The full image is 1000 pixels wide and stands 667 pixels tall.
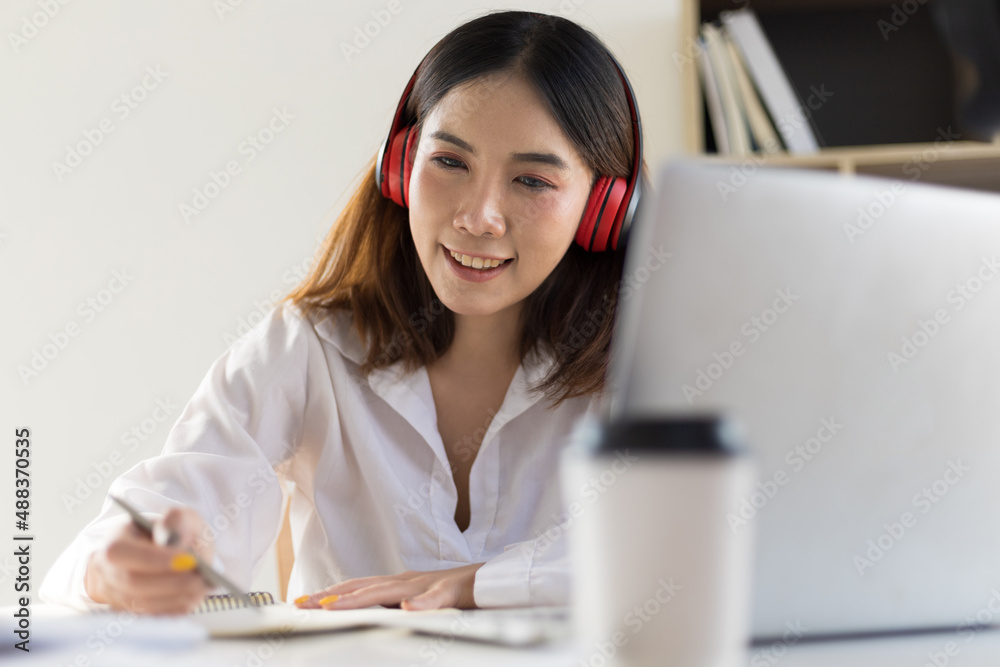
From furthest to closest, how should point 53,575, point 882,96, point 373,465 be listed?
point 882,96 < point 373,465 < point 53,575

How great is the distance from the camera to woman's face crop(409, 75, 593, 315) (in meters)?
1.09

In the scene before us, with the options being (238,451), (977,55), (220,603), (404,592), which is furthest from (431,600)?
(977,55)

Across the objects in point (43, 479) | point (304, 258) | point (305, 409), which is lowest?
point (43, 479)

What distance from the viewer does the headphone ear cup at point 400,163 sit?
1.18 meters

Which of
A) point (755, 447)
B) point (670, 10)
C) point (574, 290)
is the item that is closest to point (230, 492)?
point (574, 290)

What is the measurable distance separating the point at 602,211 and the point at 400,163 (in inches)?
11.7

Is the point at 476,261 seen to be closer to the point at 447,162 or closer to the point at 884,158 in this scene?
the point at 447,162

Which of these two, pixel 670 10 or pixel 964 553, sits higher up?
pixel 670 10

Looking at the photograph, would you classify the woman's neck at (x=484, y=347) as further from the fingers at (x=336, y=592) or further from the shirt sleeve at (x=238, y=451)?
the fingers at (x=336, y=592)

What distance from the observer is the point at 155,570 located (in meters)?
0.65

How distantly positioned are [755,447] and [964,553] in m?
0.19

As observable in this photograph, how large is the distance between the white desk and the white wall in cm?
156

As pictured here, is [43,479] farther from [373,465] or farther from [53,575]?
[53,575]

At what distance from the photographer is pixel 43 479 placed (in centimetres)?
200
